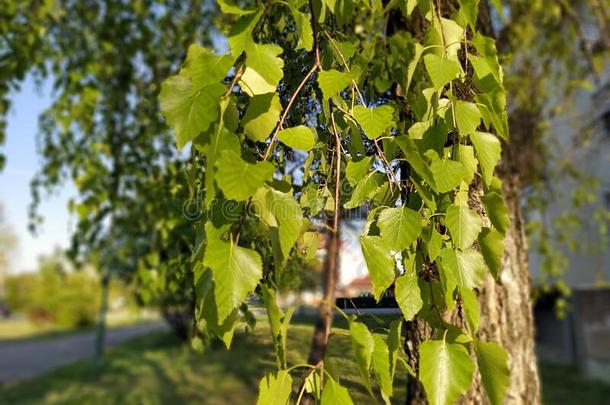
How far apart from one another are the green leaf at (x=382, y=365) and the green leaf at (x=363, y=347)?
16 millimetres

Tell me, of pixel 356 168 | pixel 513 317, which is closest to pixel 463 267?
pixel 356 168

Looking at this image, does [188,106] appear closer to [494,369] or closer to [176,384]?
[494,369]

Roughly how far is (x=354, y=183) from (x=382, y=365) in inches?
14.4

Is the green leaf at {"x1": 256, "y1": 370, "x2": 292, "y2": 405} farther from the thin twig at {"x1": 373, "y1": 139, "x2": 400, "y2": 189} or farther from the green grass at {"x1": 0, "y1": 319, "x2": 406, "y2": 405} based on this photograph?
the green grass at {"x1": 0, "y1": 319, "x2": 406, "y2": 405}

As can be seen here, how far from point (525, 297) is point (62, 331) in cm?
3041

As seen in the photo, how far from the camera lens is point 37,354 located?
667 inches

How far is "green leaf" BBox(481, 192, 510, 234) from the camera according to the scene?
1.11 m

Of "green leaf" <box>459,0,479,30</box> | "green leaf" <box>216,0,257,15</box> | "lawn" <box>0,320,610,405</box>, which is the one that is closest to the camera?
"green leaf" <box>216,0,257,15</box>

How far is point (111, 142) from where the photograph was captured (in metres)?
4.32

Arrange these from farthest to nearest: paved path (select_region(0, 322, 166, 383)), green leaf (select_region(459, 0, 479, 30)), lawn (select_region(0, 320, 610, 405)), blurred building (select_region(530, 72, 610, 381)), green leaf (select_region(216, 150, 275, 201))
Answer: paved path (select_region(0, 322, 166, 383))
lawn (select_region(0, 320, 610, 405))
blurred building (select_region(530, 72, 610, 381))
green leaf (select_region(459, 0, 479, 30))
green leaf (select_region(216, 150, 275, 201))

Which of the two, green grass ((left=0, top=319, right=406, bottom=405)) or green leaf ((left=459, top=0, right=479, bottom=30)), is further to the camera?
green grass ((left=0, top=319, right=406, bottom=405))

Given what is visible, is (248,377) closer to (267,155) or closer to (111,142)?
(111,142)

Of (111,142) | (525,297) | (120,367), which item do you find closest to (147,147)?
(111,142)

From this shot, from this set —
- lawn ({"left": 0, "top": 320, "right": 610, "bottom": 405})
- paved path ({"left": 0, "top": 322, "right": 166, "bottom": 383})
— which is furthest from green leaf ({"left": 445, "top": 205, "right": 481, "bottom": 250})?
paved path ({"left": 0, "top": 322, "right": 166, "bottom": 383})
